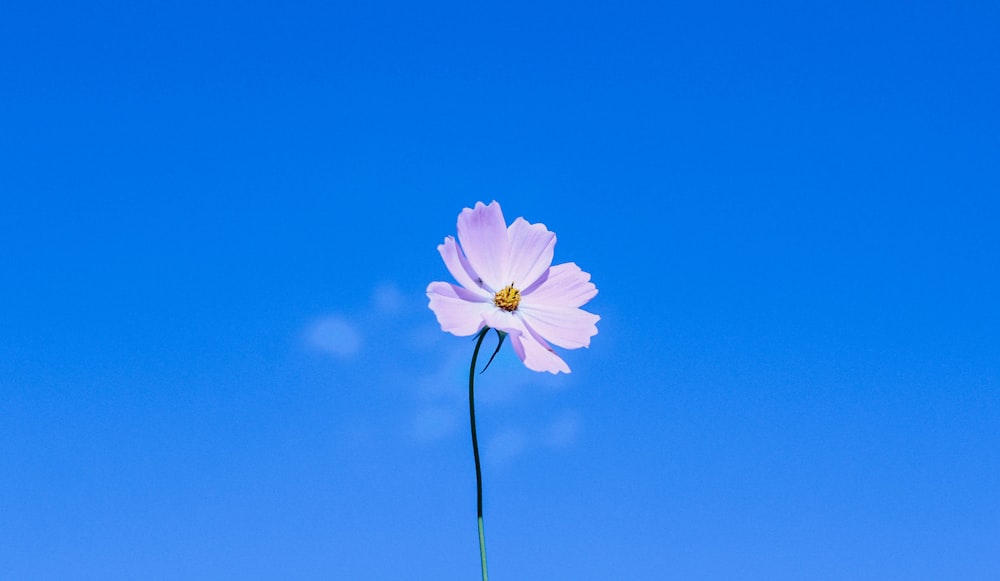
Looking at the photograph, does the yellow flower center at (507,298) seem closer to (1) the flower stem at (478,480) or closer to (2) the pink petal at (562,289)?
(2) the pink petal at (562,289)

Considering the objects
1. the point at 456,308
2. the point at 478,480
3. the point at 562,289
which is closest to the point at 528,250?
the point at 562,289

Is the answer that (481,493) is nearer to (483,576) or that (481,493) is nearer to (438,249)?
(483,576)

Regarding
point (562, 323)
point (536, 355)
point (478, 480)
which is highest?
point (562, 323)

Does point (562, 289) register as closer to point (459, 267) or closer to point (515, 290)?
point (515, 290)

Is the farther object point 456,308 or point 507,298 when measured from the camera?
point 507,298

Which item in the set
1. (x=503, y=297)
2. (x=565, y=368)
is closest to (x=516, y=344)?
(x=565, y=368)

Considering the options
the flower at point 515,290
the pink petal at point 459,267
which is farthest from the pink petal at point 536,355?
the pink petal at point 459,267
